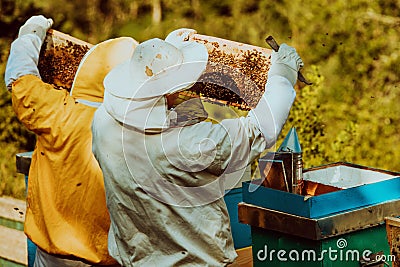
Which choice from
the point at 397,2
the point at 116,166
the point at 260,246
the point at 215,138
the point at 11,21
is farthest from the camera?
the point at 11,21

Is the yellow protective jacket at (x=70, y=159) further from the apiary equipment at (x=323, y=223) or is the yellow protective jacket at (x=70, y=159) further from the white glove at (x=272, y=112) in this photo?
the white glove at (x=272, y=112)

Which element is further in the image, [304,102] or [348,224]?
[304,102]

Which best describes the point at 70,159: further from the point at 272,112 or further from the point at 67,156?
the point at 272,112

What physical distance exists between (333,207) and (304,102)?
2.63 m

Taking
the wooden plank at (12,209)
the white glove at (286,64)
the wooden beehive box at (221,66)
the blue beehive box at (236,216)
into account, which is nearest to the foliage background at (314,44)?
the wooden plank at (12,209)

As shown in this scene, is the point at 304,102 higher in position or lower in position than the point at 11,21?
lower

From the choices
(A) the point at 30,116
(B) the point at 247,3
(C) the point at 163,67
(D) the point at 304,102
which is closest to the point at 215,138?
(C) the point at 163,67

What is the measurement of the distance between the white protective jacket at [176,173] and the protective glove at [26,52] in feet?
1.93

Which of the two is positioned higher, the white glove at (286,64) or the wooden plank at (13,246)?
the white glove at (286,64)

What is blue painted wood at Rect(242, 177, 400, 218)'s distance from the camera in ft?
7.84

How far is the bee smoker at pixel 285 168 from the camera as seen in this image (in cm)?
259

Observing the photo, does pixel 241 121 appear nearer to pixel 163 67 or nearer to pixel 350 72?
pixel 163 67

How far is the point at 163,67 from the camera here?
2.23 metres

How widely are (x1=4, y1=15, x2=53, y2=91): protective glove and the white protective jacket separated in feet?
1.93
